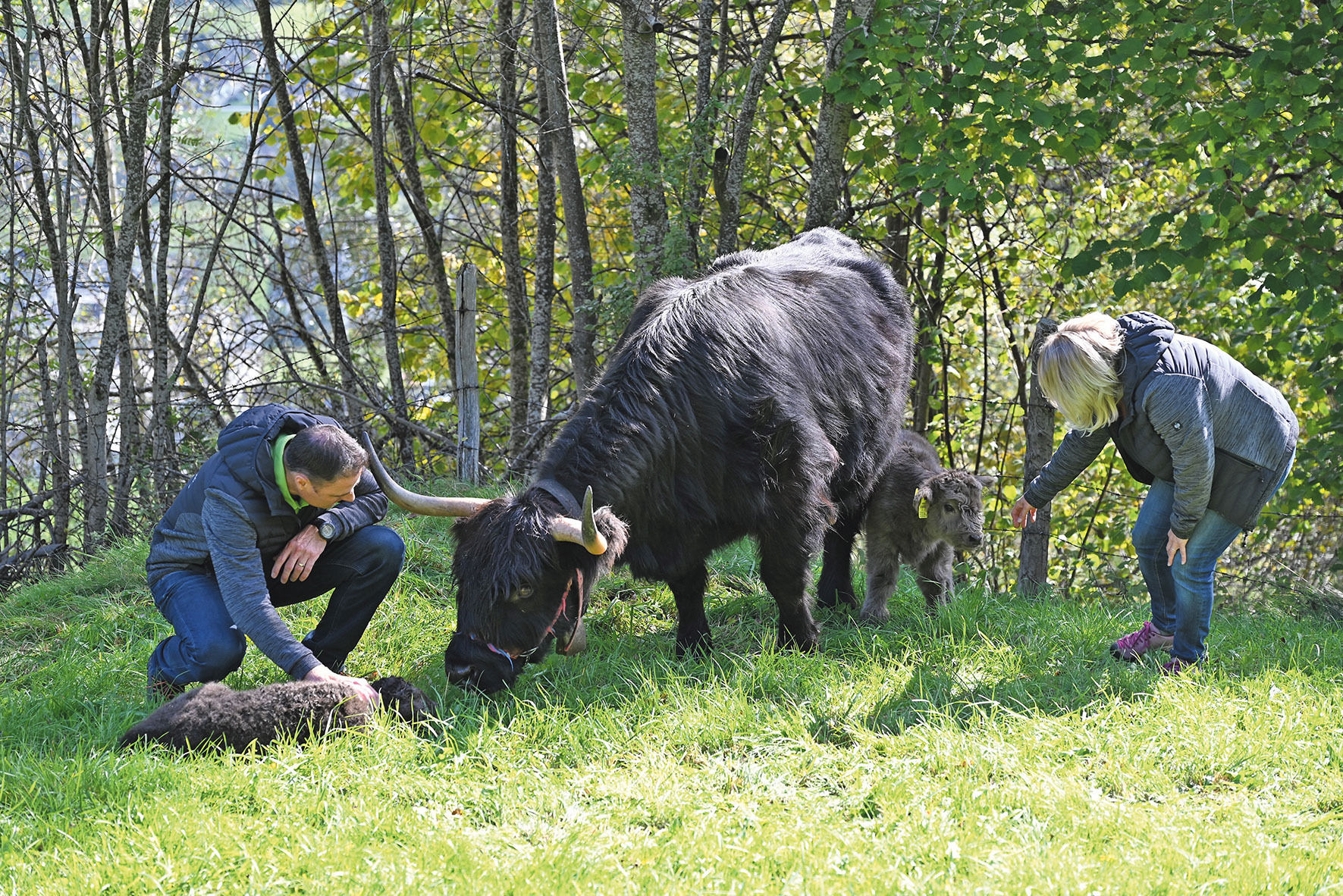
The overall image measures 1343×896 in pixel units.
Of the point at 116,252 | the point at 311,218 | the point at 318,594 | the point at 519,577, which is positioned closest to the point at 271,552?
the point at 318,594

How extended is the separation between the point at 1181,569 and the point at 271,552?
4211mm

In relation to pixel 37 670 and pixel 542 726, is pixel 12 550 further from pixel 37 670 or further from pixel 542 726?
pixel 542 726

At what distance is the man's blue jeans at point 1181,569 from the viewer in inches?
196

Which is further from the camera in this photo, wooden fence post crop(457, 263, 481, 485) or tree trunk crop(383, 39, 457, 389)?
tree trunk crop(383, 39, 457, 389)

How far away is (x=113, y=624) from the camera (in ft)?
20.2

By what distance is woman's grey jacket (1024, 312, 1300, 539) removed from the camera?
4758 millimetres

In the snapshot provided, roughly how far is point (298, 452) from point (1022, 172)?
22.3 ft

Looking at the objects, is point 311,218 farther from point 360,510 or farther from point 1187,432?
point 1187,432

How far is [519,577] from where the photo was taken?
4.67 m

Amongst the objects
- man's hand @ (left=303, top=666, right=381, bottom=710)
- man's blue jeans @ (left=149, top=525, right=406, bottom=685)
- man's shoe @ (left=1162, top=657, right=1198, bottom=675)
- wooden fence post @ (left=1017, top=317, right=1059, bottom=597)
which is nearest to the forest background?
wooden fence post @ (left=1017, top=317, right=1059, bottom=597)

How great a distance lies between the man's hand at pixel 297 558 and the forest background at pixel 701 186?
12.5ft

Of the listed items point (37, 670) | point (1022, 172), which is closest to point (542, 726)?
point (37, 670)

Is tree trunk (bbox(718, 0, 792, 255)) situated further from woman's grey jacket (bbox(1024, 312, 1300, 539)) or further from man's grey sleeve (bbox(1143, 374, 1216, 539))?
man's grey sleeve (bbox(1143, 374, 1216, 539))

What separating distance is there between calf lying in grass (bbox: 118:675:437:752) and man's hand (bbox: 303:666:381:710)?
2 cm
